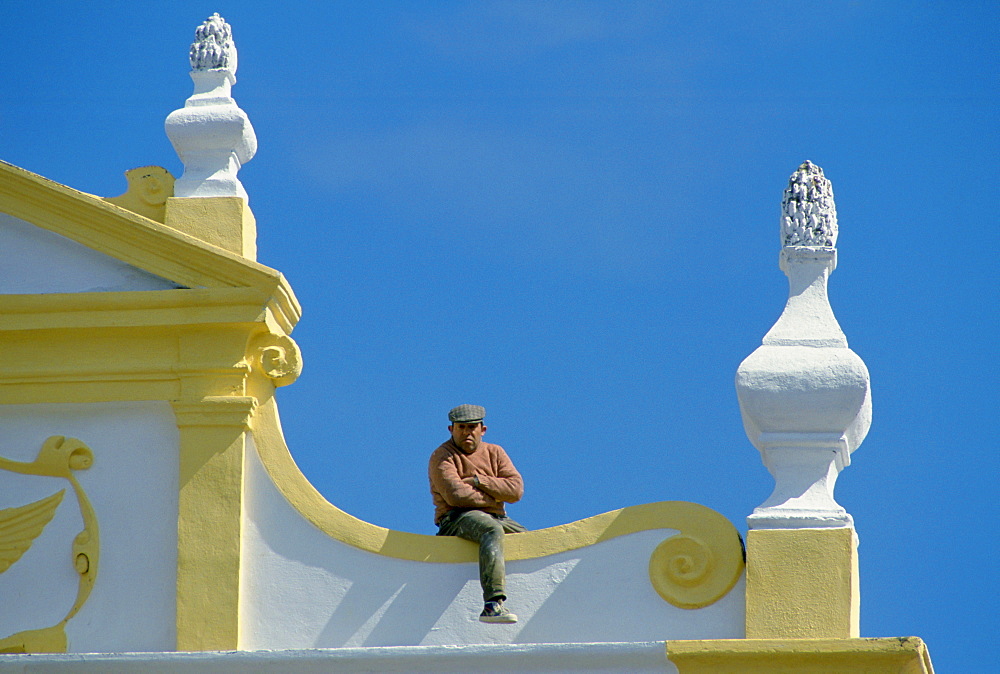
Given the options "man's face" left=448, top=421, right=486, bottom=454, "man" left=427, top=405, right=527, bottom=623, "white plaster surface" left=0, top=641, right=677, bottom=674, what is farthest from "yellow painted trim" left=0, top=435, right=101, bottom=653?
"man's face" left=448, top=421, right=486, bottom=454

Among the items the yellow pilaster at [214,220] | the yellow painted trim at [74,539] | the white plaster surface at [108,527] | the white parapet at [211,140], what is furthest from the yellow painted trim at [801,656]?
the white parapet at [211,140]

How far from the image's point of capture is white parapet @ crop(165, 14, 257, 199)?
1284cm

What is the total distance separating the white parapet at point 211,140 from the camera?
12844 mm

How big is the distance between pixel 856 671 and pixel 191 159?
17.4ft

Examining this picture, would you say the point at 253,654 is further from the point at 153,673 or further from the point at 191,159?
the point at 191,159

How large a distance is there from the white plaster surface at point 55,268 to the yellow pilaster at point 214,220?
385 mm

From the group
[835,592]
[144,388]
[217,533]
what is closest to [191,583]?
[217,533]

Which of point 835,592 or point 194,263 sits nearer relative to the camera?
point 835,592

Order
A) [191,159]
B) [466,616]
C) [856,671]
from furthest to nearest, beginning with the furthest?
[191,159] → [466,616] → [856,671]

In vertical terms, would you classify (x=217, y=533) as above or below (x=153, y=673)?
above

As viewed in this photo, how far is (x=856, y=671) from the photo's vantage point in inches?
436

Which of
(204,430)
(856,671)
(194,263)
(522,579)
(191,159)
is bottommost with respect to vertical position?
(856,671)

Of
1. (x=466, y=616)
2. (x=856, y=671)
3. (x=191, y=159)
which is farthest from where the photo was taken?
(x=191, y=159)

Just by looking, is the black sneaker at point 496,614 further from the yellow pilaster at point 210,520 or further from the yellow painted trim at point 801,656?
the yellow pilaster at point 210,520
